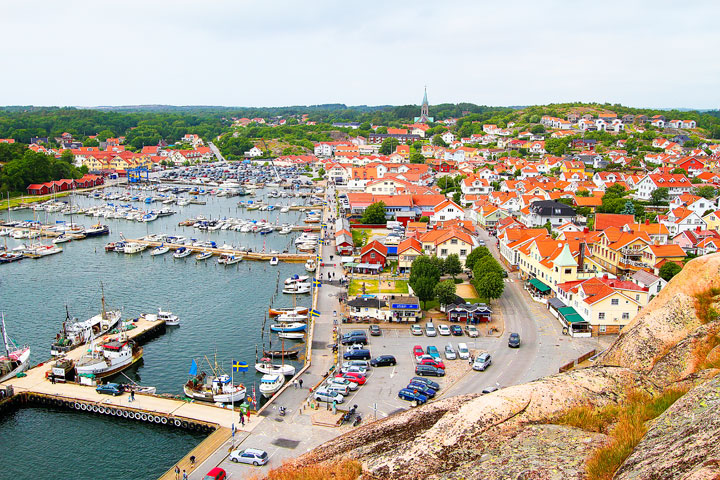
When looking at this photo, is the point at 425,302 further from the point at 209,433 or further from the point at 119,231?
the point at 119,231

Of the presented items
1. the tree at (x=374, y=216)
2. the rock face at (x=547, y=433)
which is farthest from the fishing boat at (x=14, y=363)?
the tree at (x=374, y=216)

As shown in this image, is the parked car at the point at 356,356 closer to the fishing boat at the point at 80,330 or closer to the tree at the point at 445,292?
the tree at the point at 445,292

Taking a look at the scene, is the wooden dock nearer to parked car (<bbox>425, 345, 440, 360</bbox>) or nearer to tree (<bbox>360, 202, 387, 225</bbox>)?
tree (<bbox>360, 202, 387, 225</bbox>)

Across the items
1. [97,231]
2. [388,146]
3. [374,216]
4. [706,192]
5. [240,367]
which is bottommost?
[240,367]

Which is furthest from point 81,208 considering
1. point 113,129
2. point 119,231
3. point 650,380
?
point 113,129

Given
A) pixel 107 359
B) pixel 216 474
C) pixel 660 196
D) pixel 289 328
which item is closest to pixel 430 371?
pixel 289 328

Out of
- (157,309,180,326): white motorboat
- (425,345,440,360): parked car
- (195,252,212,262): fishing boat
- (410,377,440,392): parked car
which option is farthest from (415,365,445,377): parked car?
(195,252,212,262): fishing boat

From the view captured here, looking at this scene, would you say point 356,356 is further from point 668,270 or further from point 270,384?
point 668,270
